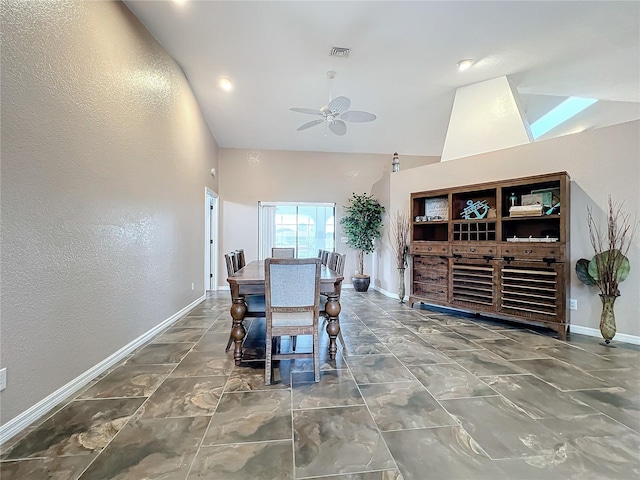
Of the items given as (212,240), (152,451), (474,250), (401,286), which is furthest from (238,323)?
(212,240)

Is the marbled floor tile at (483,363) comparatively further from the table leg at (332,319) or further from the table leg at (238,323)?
the table leg at (238,323)

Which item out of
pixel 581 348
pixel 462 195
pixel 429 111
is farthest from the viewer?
pixel 429 111

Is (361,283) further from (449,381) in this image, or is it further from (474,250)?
(449,381)

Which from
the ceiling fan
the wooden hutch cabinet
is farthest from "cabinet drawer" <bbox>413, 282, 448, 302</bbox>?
the ceiling fan

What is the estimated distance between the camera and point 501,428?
1591mm

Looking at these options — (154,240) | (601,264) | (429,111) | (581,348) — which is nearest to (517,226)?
(601,264)

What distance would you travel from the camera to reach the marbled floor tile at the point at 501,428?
1429 mm

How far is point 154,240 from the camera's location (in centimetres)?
316

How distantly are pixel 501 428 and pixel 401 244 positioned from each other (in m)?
3.71

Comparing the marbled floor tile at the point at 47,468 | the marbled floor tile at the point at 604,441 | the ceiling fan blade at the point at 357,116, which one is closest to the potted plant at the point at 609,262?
the marbled floor tile at the point at 604,441

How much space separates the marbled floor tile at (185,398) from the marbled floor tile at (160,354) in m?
0.43

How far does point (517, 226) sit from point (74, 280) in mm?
4796

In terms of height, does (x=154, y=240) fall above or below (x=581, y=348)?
above

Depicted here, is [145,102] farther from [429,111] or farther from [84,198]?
[429,111]
